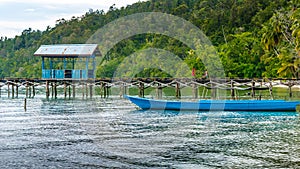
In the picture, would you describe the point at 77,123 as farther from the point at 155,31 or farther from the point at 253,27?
the point at 155,31

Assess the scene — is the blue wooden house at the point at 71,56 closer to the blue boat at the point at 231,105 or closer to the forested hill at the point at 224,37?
the blue boat at the point at 231,105

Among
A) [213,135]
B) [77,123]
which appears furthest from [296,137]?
[77,123]

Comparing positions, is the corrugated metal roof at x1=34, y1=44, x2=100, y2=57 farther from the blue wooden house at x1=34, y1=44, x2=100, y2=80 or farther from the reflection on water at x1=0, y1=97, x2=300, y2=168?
the reflection on water at x1=0, y1=97, x2=300, y2=168

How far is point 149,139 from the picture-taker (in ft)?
69.9

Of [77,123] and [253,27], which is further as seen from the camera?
[253,27]

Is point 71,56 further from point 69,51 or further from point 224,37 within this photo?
point 224,37

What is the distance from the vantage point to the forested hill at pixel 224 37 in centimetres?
5181

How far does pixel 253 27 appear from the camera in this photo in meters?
68.0

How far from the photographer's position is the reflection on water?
16.8 m

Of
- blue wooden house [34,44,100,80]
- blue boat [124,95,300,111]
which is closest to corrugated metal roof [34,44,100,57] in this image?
blue wooden house [34,44,100,80]

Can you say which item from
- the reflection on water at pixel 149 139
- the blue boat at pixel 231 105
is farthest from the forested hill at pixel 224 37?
the reflection on water at pixel 149 139

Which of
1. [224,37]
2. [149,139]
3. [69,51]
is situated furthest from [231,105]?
[224,37]

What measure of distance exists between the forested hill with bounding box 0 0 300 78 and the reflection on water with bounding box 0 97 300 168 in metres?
17.4

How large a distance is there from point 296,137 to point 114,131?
8.53 meters
